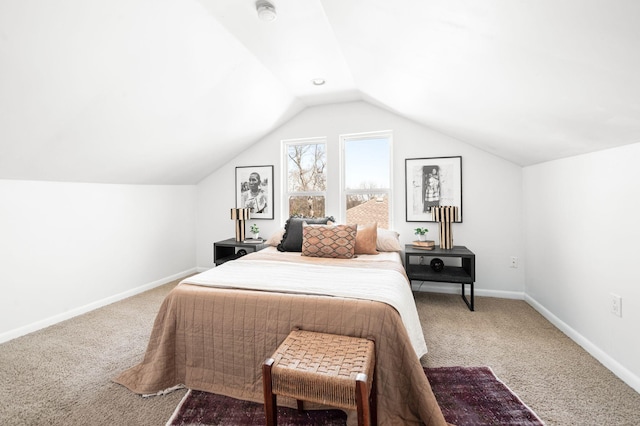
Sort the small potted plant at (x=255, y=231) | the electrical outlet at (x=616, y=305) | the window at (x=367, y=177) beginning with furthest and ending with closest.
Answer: the small potted plant at (x=255, y=231) → the window at (x=367, y=177) → the electrical outlet at (x=616, y=305)

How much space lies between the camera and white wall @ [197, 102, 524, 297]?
3.44 meters

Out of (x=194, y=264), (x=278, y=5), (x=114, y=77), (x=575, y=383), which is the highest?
(x=278, y=5)

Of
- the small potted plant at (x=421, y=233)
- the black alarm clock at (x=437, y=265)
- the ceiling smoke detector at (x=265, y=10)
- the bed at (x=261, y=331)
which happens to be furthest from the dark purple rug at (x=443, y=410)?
the ceiling smoke detector at (x=265, y=10)

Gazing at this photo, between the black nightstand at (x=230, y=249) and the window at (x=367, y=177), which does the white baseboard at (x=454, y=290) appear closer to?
the window at (x=367, y=177)

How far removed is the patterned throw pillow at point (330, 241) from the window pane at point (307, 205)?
1.03 meters

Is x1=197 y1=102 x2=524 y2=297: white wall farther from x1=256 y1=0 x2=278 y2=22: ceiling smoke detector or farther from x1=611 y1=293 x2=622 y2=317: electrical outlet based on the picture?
x1=256 y1=0 x2=278 y2=22: ceiling smoke detector

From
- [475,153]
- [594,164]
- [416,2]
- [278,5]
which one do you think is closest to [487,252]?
[475,153]

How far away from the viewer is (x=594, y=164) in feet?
7.05

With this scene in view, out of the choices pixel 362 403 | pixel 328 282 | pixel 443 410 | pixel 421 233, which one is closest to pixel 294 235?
pixel 328 282

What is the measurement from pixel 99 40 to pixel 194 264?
11.4ft

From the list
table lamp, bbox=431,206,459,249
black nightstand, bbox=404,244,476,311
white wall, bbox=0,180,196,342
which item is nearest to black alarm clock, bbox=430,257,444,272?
black nightstand, bbox=404,244,476,311

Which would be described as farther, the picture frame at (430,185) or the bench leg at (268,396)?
the picture frame at (430,185)

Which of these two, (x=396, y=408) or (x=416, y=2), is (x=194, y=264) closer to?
(x=396, y=408)

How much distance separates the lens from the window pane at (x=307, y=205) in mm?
4137
